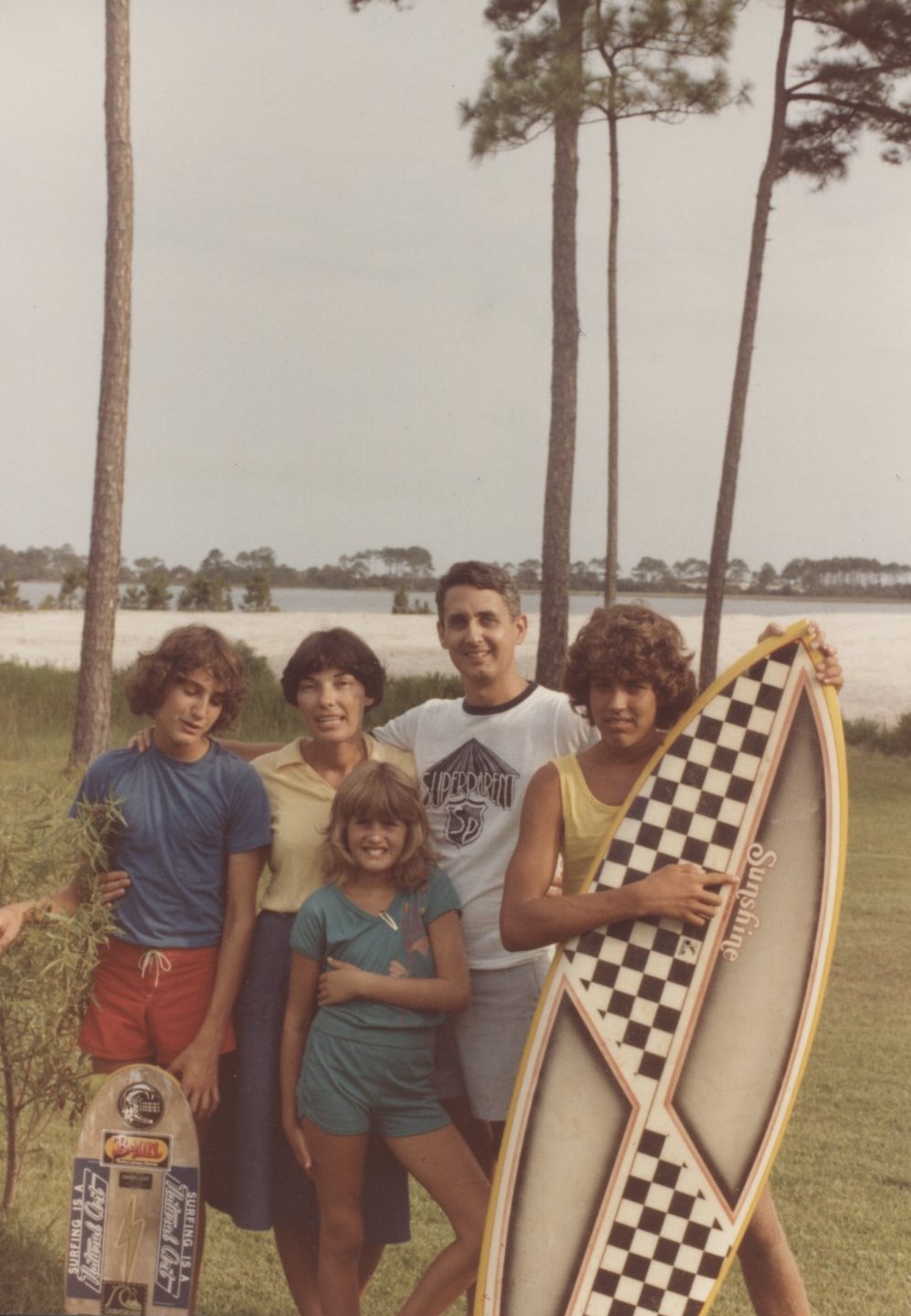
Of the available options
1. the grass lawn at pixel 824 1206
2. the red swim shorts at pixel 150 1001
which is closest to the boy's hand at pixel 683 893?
the red swim shorts at pixel 150 1001

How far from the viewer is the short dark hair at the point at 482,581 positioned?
240cm

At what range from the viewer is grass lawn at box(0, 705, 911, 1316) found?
3.19 meters

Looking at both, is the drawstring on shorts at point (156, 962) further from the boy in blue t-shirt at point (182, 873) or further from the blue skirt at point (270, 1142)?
the blue skirt at point (270, 1142)

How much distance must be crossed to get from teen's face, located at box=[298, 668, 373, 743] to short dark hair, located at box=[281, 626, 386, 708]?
0.04 ft

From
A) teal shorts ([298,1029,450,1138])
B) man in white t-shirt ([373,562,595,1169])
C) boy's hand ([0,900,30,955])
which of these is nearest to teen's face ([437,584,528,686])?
man in white t-shirt ([373,562,595,1169])

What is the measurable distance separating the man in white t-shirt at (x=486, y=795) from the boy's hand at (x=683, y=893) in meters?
0.29

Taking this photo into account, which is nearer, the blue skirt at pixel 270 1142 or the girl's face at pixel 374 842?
the girl's face at pixel 374 842

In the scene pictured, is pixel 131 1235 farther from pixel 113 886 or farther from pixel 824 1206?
pixel 824 1206

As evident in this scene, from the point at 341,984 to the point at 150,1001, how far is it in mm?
437

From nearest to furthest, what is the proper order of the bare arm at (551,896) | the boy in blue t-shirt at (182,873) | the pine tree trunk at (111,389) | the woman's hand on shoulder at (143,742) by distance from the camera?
the bare arm at (551,896)
the boy in blue t-shirt at (182,873)
the woman's hand on shoulder at (143,742)
the pine tree trunk at (111,389)

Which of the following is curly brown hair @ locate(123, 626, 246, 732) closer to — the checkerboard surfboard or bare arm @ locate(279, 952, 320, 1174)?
bare arm @ locate(279, 952, 320, 1174)

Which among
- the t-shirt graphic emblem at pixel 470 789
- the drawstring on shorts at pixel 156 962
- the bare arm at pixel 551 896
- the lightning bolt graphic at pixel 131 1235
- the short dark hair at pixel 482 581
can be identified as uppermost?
the short dark hair at pixel 482 581

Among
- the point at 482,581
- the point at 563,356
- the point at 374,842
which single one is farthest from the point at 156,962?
the point at 563,356

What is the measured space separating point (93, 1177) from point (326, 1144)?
559 millimetres
